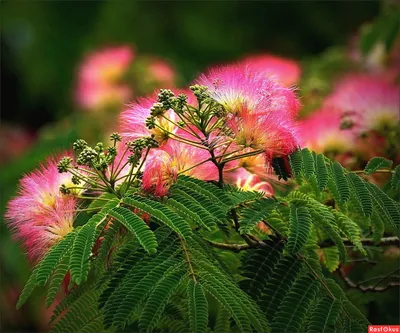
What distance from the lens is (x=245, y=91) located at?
6.20ft

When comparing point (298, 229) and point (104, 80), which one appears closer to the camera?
point (298, 229)

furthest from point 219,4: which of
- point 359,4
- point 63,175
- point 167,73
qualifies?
point 63,175

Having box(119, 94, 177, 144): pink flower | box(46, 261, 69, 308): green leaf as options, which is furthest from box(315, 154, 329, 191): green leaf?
box(46, 261, 69, 308): green leaf

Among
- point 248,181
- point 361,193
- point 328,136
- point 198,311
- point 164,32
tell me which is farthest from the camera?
point 164,32

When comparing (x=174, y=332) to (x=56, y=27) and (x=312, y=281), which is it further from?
(x=56, y=27)

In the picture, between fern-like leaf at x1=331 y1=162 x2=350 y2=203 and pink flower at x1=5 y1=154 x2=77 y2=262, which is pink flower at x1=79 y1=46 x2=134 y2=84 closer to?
pink flower at x1=5 y1=154 x2=77 y2=262

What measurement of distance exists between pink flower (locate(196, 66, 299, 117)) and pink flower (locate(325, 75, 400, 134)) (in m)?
0.81

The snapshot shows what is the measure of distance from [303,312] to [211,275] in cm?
23

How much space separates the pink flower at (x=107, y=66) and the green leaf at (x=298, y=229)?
3.06 metres

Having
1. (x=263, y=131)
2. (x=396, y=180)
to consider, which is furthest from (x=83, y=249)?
(x=396, y=180)

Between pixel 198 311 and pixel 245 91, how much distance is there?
1.76ft

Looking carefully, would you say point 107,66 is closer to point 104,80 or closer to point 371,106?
point 104,80

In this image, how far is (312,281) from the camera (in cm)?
184

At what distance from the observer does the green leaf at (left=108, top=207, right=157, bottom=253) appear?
5.47 ft
